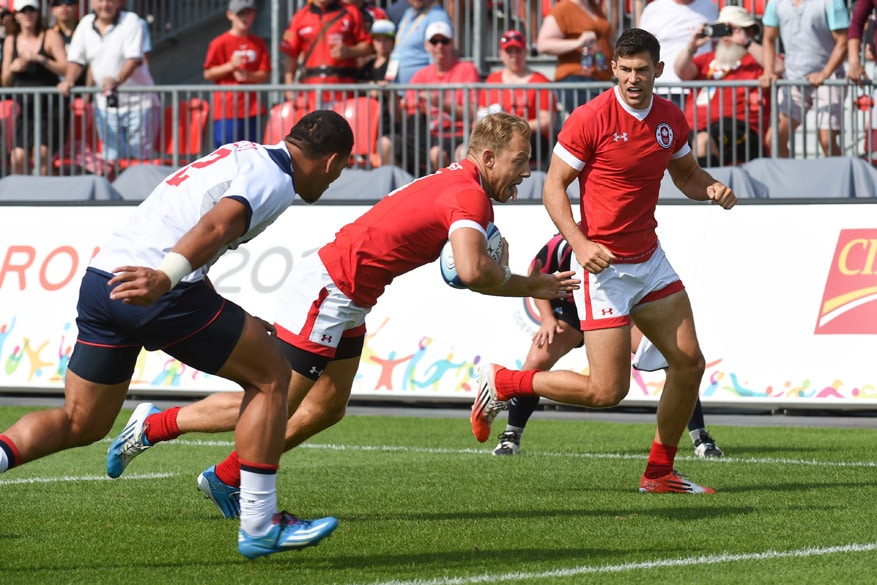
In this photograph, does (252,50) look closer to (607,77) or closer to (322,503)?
(607,77)

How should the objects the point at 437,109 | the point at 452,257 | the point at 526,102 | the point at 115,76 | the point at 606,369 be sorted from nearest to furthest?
1. the point at 452,257
2. the point at 606,369
3. the point at 526,102
4. the point at 437,109
5. the point at 115,76

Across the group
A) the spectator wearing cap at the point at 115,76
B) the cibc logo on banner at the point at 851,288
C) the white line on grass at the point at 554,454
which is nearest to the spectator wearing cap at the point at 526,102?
the cibc logo on banner at the point at 851,288

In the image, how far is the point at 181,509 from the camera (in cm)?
764

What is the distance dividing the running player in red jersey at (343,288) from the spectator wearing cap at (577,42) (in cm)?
843

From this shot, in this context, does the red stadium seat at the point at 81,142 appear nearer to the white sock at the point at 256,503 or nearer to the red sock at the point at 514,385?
the red sock at the point at 514,385

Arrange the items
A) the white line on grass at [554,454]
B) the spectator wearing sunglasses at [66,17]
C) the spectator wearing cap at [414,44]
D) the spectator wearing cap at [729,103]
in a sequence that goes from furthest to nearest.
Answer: the spectator wearing sunglasses at [66,17], the spectator wearing cap at [414,44], the spectator wearing cap at [729,103], the white line on grass at [554,454]

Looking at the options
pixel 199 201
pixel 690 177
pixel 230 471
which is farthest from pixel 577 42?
pixel 199 201

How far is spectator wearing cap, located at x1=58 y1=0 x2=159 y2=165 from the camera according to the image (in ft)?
52.5

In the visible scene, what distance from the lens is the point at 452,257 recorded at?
6859 millimetres

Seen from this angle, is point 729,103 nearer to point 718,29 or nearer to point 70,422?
point 718,29

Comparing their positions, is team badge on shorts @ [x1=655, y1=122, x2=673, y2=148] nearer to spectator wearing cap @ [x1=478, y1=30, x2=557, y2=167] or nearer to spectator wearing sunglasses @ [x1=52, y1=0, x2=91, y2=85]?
spectator wearing cap @ [x1=478, y1=30, x2=557, y2=167]

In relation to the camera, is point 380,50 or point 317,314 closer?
point 317,314

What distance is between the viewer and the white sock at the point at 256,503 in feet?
19.5

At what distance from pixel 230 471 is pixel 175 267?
5.53 feet
